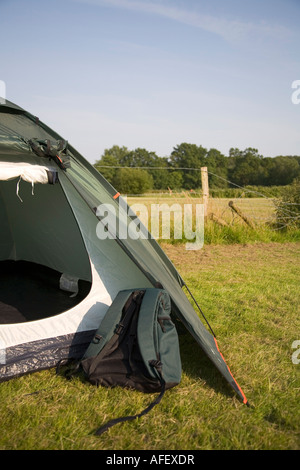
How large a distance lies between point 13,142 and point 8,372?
138 cm

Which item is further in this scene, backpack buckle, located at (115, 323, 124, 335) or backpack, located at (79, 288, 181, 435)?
backpack buckle, located at (115, 323, 124, 335)

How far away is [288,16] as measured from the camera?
5242mm

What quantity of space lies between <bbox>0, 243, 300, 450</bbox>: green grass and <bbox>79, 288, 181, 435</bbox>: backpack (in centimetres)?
8

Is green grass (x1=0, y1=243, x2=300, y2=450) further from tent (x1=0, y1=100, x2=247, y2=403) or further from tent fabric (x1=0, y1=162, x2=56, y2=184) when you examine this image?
tent fabric (x1=0, y1=162, x2=56, y2=184)

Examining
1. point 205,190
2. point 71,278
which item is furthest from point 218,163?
point 71,278

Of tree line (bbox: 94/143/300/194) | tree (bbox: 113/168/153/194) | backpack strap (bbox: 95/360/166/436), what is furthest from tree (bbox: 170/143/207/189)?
backpack strap (bbox: 95/360/166/436)

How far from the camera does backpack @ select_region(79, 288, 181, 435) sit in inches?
74.2

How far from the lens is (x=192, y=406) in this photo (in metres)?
1.84

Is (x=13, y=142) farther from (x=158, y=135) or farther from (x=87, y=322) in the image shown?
(x=158, y=135)

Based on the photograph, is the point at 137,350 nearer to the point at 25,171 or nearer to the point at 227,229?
the point at 25,171

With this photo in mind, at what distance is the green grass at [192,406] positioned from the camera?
157cm

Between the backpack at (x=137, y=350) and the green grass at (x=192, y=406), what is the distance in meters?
0.08

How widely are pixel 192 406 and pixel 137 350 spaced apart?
1.30 feet
